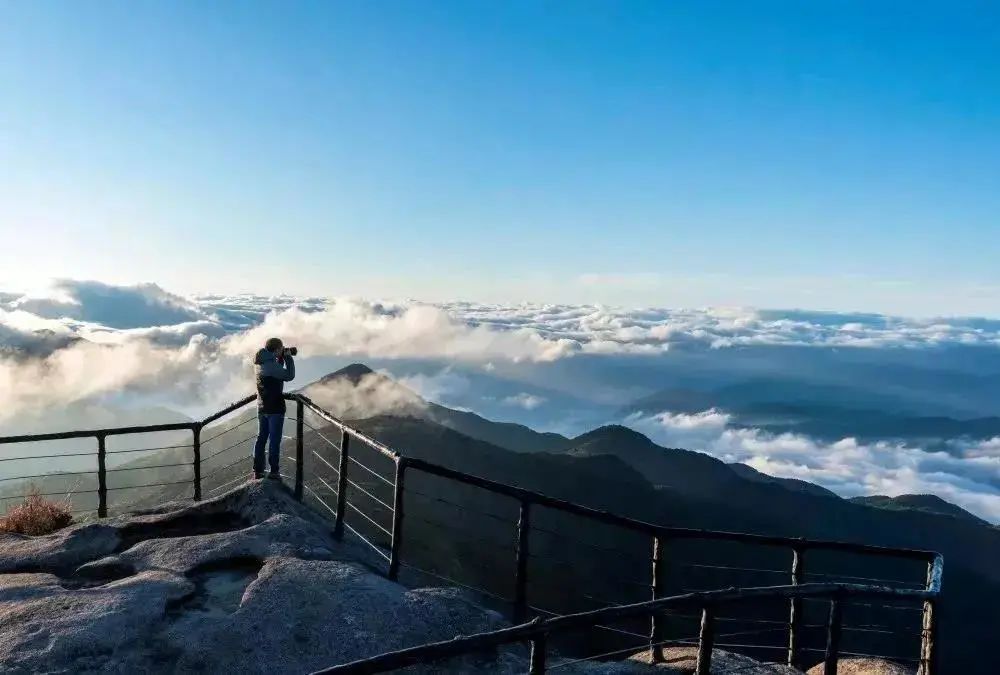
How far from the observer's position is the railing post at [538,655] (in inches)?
175

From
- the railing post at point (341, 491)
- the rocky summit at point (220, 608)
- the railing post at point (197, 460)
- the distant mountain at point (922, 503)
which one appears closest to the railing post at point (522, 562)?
the rocky summit at point (220, 608)

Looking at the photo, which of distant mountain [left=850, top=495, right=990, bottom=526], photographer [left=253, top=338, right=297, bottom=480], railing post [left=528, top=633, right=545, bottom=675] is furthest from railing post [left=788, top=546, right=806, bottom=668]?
distant mountain [left=850, top=495, right=990, bottom=526]

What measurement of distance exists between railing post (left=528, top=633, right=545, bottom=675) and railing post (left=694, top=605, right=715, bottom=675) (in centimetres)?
164

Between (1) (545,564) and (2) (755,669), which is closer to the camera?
(2) (755,669)

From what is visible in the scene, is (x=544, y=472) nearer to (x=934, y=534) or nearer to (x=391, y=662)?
(x=934, y=534)

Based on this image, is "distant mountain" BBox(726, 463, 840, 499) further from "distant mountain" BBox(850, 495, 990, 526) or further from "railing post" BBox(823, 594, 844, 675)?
"railing post" BBox(823, 594, 844, 675)

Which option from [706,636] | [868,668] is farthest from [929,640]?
[706,636]

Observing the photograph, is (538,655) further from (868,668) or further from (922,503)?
(922,503)

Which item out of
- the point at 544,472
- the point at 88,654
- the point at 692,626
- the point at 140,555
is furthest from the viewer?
the point at 544,472

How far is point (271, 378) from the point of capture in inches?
460

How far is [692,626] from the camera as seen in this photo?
82688mm

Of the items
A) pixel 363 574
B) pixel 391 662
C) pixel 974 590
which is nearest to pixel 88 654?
pixel 363 574

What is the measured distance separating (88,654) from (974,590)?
14811 cm

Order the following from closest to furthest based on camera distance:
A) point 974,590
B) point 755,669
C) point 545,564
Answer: point 755,669 → point 545,564 → point 974,590
